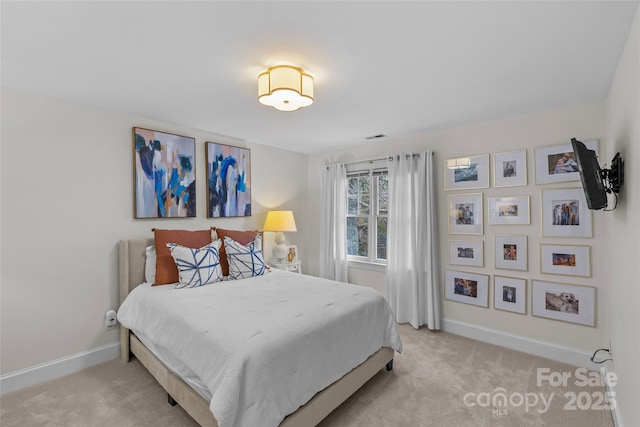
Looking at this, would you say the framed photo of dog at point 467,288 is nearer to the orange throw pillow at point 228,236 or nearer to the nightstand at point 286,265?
the nightstand at point 286,265

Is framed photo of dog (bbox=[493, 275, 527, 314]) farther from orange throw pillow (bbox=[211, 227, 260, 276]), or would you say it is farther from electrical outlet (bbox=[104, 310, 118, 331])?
electrical outlet (bbox=[104, 310, 118, 331])

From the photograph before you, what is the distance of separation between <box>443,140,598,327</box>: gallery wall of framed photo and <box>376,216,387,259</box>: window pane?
935 millimetres

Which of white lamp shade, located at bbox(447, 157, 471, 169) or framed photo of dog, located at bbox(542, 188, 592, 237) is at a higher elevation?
white lamp shade, located at bbox(447, 157, 471, 169)

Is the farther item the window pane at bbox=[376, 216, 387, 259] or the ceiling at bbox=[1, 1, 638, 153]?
the window pane at bbox=[376, 216, 387, 259]

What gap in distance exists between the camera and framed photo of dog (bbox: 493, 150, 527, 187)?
2943mm

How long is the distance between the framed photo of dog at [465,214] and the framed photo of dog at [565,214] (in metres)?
0.58

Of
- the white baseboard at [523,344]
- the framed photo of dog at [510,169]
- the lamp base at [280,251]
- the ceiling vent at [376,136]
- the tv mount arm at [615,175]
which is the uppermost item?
the ceiling vent at [376,136]

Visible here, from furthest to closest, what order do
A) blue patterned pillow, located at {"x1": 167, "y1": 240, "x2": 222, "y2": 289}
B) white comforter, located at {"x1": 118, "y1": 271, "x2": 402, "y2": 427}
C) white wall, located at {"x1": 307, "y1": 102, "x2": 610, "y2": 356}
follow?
blue patterned pillow, located at {"x1": 167, "y1": 240, "x2": 222, "y2": 289} < white wall, located at {"x1": 307, "y1": 102, "x2": 610, "y2": 356} < white comforter, located at {"x1": 118, "y1": 271, "x2": 402, "y2": 427}

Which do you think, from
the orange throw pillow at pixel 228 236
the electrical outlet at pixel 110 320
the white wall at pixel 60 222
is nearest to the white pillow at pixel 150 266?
the white wall at pixel 60 222

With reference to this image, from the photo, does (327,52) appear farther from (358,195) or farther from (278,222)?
(358,195)

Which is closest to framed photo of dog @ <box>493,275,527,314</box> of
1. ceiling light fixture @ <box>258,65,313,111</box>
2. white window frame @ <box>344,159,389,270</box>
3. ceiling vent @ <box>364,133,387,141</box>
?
white window frame @ <box>344,159,389,270</box>

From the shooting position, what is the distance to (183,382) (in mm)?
1935

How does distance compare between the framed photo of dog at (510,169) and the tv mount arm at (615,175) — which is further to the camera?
the framed photo of dog at (510,169)

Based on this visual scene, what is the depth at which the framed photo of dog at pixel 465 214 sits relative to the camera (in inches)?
128
